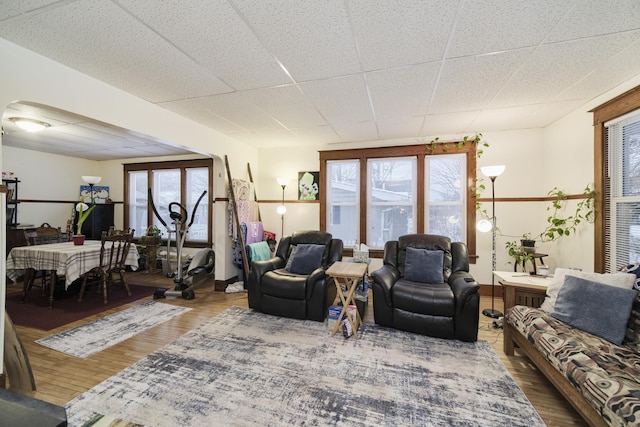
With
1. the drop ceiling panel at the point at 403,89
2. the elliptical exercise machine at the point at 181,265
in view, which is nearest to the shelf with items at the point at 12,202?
the elliptical exercise machine at the point at 181,265

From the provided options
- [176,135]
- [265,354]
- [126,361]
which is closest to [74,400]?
[126,361]

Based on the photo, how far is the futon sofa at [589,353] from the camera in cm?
131

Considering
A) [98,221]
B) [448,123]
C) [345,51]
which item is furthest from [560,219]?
[98,221]

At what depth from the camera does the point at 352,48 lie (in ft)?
6.58

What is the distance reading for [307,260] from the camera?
3.54m

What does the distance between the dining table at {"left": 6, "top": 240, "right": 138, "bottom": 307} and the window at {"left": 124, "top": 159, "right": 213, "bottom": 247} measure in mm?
1888

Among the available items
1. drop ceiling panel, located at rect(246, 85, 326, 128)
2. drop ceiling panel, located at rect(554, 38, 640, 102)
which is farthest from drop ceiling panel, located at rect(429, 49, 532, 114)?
drop ceiling panel, located at rect(246, 85, 326, 128)

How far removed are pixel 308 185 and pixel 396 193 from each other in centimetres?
159

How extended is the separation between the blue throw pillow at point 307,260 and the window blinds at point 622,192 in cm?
313

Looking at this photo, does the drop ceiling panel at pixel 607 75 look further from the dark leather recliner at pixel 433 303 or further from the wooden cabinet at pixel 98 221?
the wooden cabinet at pixel 98 221

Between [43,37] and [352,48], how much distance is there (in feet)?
7.32

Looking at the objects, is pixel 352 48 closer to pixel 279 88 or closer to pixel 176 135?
pixel 279 88

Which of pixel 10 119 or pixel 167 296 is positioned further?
pixel 167 296

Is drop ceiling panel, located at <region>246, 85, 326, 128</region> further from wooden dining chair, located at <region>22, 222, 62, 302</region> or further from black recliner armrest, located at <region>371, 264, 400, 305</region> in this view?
wooden dining chair, located at <region>22, 222, 62, 302</region>
